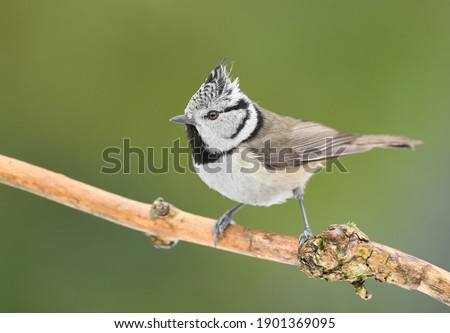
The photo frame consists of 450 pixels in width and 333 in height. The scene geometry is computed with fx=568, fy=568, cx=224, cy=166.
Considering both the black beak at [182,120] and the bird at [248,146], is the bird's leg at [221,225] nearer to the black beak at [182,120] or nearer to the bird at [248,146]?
the bird at [248,146]

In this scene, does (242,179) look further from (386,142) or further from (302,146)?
(386,142)

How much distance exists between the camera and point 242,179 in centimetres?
207

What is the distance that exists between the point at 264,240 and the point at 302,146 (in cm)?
54

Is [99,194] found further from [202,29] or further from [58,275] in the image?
[202,29]

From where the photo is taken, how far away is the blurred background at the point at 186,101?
256cm

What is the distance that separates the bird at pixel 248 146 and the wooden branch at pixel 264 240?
0.08 meters

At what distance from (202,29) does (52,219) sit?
1.12m

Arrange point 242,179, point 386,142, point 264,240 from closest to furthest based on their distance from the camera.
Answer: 1. point 264,240
2. point 242,179
3. point 386,142

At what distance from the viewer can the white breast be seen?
6.79ft

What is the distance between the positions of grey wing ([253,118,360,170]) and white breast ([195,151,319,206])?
5 cm

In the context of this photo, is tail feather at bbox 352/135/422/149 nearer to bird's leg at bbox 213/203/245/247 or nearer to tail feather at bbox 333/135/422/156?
tail feather at bbox 333/135/422/156

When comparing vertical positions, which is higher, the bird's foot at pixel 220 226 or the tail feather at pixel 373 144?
the tail feather at pixel 373 144

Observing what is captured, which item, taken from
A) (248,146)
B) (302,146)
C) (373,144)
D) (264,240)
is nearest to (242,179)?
(248,146)

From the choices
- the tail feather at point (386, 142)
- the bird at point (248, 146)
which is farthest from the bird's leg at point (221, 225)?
the tail feather at point (386, 142)
